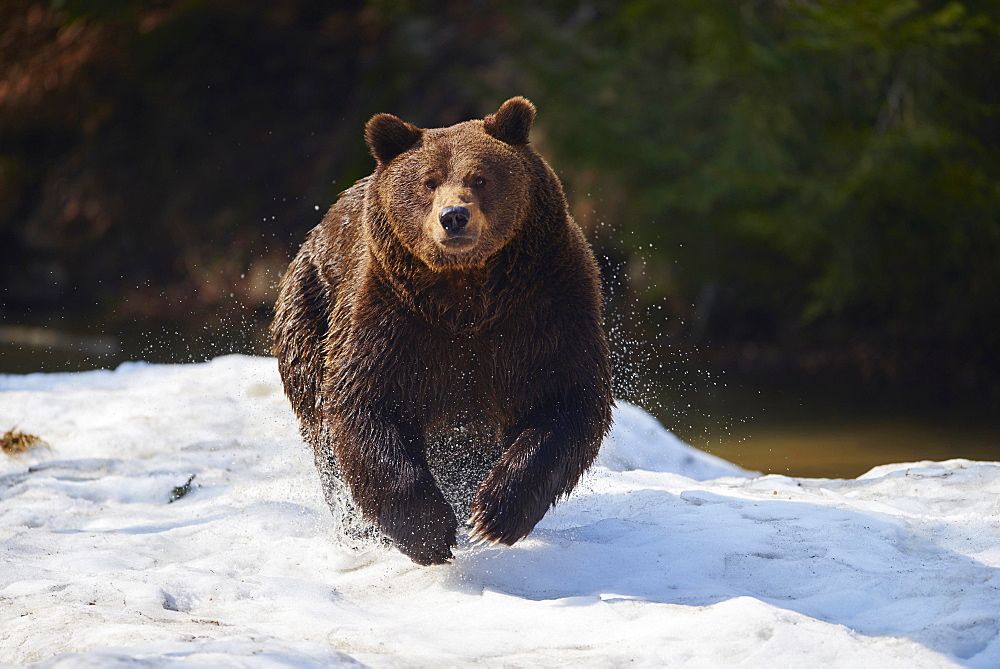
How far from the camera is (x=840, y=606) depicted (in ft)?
11.3

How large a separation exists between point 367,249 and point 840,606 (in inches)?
87.4

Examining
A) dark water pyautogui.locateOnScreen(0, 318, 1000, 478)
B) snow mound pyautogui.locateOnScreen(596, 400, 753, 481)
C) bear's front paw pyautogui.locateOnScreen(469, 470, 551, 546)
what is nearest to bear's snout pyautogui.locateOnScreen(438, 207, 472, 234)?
bear's front paw pyautogui.locateOnScreen(469, 470, 551, 546)

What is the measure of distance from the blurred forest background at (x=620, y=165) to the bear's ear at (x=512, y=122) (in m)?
4.24

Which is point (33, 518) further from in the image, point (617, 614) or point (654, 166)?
point (654, 166)

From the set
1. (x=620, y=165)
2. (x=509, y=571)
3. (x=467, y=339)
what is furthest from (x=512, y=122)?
(x=620, y=165)

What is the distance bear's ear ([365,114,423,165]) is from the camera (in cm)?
414

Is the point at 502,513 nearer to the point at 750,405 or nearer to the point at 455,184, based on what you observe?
the point at 455,184

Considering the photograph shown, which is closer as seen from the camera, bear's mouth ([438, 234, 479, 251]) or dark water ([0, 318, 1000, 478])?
bear's mouth ([438, 234, 479, 251])

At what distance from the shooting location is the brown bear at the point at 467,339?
382cm

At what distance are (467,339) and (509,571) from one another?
89cm

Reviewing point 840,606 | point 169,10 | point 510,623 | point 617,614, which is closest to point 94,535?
point 510,623

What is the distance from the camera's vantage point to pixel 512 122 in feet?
13.6

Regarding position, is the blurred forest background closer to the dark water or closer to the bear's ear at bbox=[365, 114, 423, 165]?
the dark water

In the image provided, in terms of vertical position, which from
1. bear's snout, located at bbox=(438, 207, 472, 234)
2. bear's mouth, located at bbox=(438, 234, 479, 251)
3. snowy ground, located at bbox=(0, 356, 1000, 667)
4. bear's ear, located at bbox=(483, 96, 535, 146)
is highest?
bear's ear, located at bbox=(483, 96, 535, 146)
